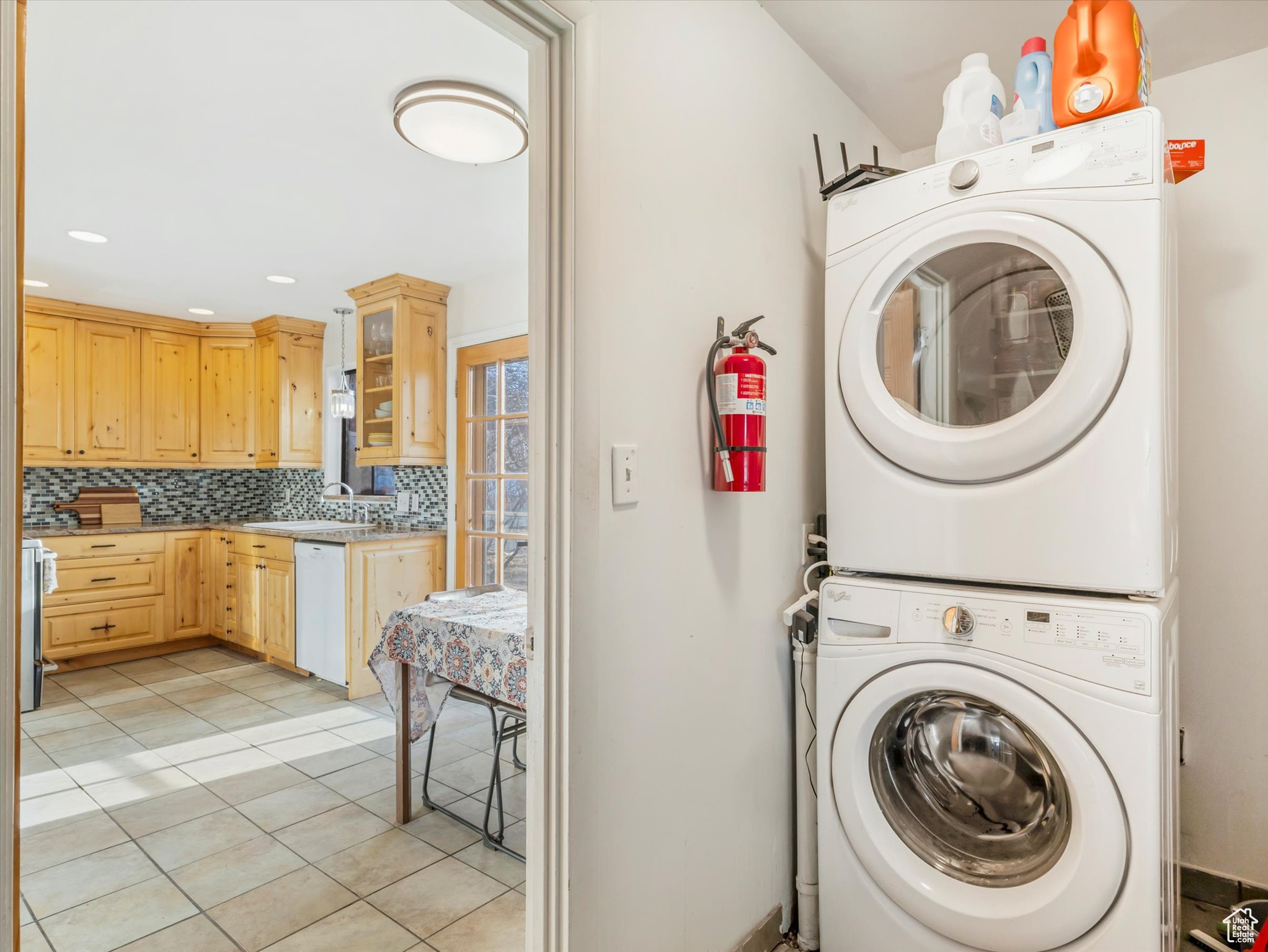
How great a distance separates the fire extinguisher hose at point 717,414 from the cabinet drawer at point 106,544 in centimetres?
467

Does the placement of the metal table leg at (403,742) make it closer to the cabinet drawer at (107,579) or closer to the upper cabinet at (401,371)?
the upper cabinet at (401,371)

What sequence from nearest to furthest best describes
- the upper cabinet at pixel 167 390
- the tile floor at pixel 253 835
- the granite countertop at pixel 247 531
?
the tile floor at pixel 253 835
the granite countertop at pixel 247 531
the upper cabinet at pixel 167 390

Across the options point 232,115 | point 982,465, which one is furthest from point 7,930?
point 232,115

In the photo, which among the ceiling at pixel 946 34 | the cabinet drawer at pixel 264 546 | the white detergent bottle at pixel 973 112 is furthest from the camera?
the cabinet drawer at pixel 264 546

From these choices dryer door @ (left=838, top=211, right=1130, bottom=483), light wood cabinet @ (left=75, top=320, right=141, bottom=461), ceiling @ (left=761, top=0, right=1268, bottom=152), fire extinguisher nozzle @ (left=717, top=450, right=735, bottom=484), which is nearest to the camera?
dryer door @ (left=838, top=211, right=1130, bottom=483)

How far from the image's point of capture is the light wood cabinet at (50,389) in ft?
14.1

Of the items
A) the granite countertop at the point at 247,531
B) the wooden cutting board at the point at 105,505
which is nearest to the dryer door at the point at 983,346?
the granite countertop at the point at 247,531

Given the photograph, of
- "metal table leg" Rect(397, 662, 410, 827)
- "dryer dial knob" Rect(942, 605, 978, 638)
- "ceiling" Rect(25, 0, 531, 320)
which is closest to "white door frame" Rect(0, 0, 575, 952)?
"ceiling" Rect(25, 0, 531, 320)

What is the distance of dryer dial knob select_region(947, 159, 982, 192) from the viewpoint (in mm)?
1456

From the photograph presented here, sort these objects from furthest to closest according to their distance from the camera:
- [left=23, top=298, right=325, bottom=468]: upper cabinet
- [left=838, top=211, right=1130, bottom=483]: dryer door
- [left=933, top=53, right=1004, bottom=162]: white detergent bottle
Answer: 1. [left=23, top=298, right=325, bottom=468]: upper cabinet
2. [left=933, top=53, right=1004, bottom=162]: white detergent bottle
3. [left=838, top=211, right=1130, bottom=483]: dryer door

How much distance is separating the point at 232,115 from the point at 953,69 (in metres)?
2.17

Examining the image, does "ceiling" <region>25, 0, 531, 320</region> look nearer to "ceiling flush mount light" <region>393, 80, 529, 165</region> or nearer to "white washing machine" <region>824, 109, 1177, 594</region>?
"ceiling flush mount light" <region>393, 80, 529, 165</region>

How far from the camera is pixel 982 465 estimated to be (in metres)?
1.42

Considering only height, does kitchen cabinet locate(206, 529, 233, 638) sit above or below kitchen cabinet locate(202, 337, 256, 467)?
below
